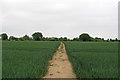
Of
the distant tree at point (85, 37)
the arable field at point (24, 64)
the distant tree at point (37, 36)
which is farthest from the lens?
the distant tree at point (37, 36)

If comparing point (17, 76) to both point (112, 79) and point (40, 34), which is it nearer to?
point (112, 79)

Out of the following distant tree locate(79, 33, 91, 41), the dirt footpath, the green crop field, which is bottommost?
the dirt footpath

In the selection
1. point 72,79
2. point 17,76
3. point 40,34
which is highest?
point 40,34

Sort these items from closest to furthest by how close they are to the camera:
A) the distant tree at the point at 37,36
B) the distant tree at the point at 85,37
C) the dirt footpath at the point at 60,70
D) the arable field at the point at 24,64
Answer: the arable field at the point at 24,64 → the dirt footpath at the point at 60,70 → the distant tree at the point at 85,37 → the distant tree at the point at 37,36

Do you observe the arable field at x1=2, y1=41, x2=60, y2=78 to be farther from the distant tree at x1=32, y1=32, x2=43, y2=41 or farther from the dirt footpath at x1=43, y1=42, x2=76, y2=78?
the distant tree at x1=32, y1=32, x2=43, y2=41

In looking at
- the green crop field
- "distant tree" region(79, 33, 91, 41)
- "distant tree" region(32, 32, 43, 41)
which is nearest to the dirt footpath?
the green crop field

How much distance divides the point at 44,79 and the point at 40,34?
373 ft

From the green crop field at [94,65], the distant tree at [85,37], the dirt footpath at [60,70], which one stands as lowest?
the dirt footpath at [60,70]

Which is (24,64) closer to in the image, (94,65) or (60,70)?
(60,70)

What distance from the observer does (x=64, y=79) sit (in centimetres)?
541

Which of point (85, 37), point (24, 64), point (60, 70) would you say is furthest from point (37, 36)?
point (60, 70)

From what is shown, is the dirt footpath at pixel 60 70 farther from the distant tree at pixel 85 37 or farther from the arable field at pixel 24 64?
the distant tree at pixel 85 37

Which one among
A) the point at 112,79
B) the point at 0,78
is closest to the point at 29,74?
the point at 0,78

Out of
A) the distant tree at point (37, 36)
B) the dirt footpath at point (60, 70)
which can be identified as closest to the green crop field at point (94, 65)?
the dirt footpath at point (60, 70)
